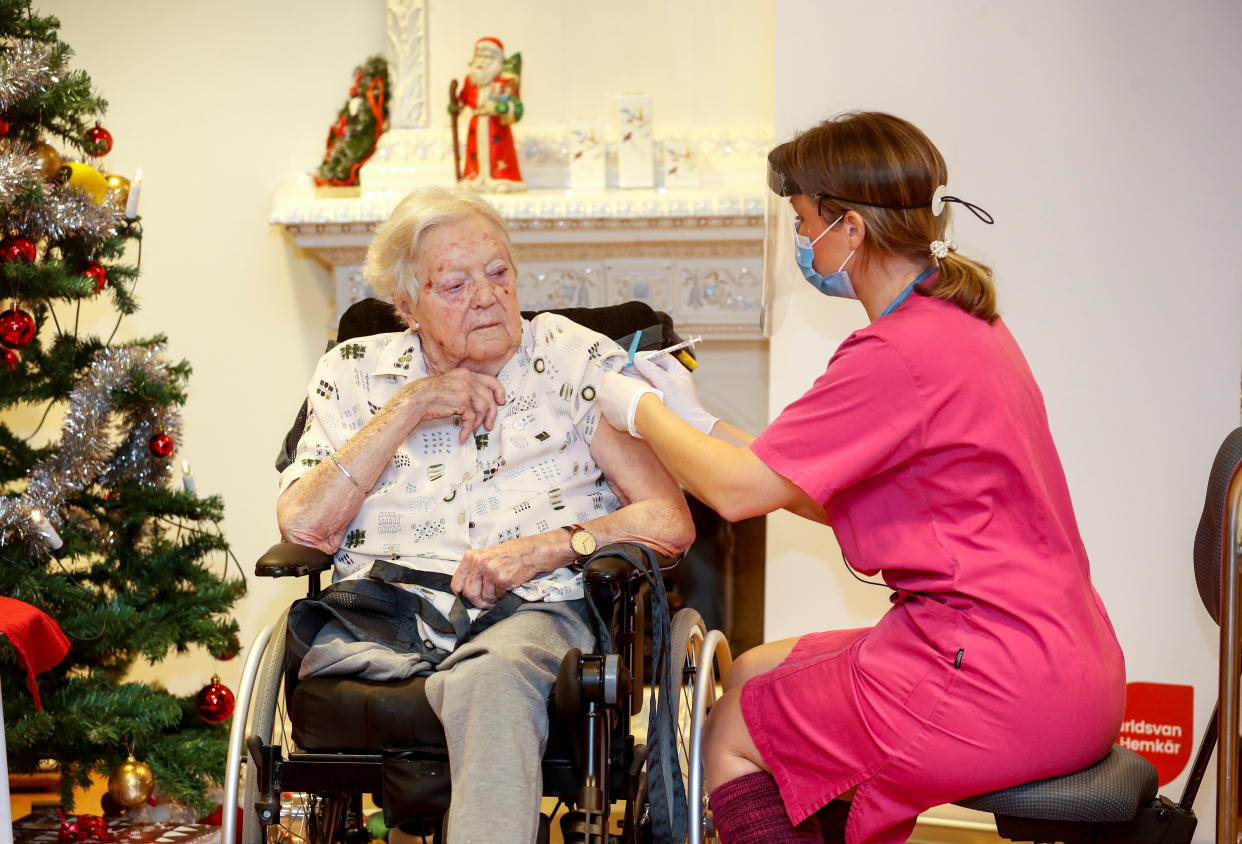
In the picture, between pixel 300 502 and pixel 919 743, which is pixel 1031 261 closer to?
pixel 919 743

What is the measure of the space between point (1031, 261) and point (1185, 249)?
303mm

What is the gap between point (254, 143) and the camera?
12.1 feet

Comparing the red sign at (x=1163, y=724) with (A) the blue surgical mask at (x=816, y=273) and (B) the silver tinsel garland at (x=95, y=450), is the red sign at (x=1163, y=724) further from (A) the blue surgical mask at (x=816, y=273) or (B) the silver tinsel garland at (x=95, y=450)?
(B) the silver tinsel garland at (x=95, y=450)

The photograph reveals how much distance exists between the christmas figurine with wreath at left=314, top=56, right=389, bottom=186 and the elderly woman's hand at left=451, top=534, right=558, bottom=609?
208 cm

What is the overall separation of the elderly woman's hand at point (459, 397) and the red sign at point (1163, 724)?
1.48 m

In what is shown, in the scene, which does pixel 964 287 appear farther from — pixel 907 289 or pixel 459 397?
pixel 459 397

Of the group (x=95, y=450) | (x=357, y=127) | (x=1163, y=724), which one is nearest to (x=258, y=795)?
(x=95, y=450)

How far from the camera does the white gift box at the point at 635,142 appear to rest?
11.1 feet

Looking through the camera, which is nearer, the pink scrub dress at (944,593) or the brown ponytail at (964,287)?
the pink scrub dress at (944,593)

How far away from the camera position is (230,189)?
3.70 meters

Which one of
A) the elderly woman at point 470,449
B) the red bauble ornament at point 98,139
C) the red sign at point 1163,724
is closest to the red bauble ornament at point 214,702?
the elderly woman at point 470,449

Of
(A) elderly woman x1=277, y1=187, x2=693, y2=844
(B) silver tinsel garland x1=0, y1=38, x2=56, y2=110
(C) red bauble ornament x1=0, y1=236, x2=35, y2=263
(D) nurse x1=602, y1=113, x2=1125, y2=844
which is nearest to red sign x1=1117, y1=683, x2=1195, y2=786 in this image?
(D) nurse x1=602, y1=113, x2=1125, y2=844

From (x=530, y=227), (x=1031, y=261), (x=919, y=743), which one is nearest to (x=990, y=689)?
(x=919, y=743)

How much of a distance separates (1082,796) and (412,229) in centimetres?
136
